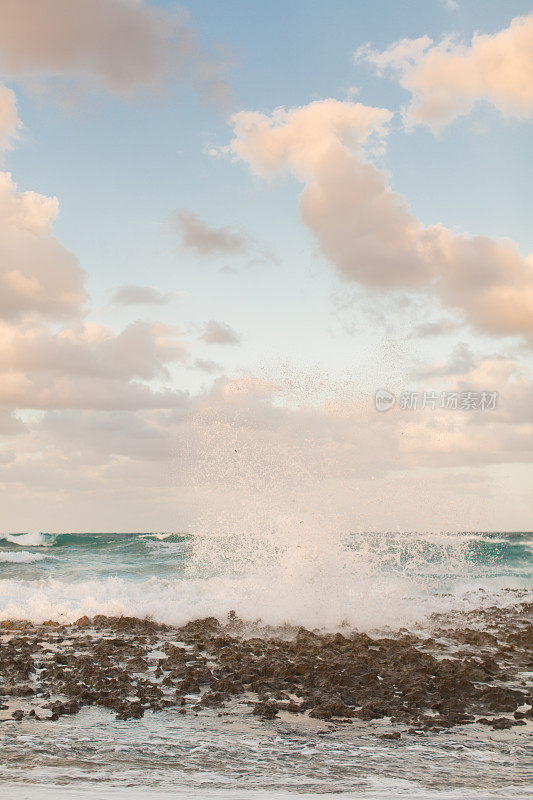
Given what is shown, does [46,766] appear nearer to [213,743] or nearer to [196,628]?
[213,743]

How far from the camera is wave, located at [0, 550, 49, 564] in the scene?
121 feet

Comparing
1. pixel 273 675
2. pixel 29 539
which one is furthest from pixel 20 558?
pixel 273 675

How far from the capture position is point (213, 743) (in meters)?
8.73

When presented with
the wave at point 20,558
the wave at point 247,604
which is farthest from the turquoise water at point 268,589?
the wave at point 20,558

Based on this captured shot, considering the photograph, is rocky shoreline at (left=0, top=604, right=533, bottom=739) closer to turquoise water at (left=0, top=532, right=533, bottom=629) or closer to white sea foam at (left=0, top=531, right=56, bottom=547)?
turquoise water at (left=0, top=532, right=533, bottom=629)

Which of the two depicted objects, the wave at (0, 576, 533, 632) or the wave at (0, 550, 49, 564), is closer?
the wave at (0, 576, 533, 632)

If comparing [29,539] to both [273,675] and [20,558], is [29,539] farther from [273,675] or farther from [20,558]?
[273,675]

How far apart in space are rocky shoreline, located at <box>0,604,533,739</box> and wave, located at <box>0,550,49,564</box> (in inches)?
794

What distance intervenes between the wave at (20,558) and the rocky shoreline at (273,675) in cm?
2018

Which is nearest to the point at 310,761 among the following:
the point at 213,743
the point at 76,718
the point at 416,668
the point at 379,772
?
the point at 379,772

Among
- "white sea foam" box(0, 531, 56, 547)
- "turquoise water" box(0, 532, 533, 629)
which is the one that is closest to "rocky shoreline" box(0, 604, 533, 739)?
"turquoise water" box(0, 532, 533, 629)

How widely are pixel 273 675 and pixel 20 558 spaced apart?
30.1m

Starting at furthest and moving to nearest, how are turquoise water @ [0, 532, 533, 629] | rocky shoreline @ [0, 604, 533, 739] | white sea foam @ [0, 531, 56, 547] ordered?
white sea foam @ [0, 531, 56, 547]
turquoise water @ [0, 532, 533, 629]
rocky shoreline @ [0, 604, 533, 739]

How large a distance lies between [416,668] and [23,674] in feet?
24.5
